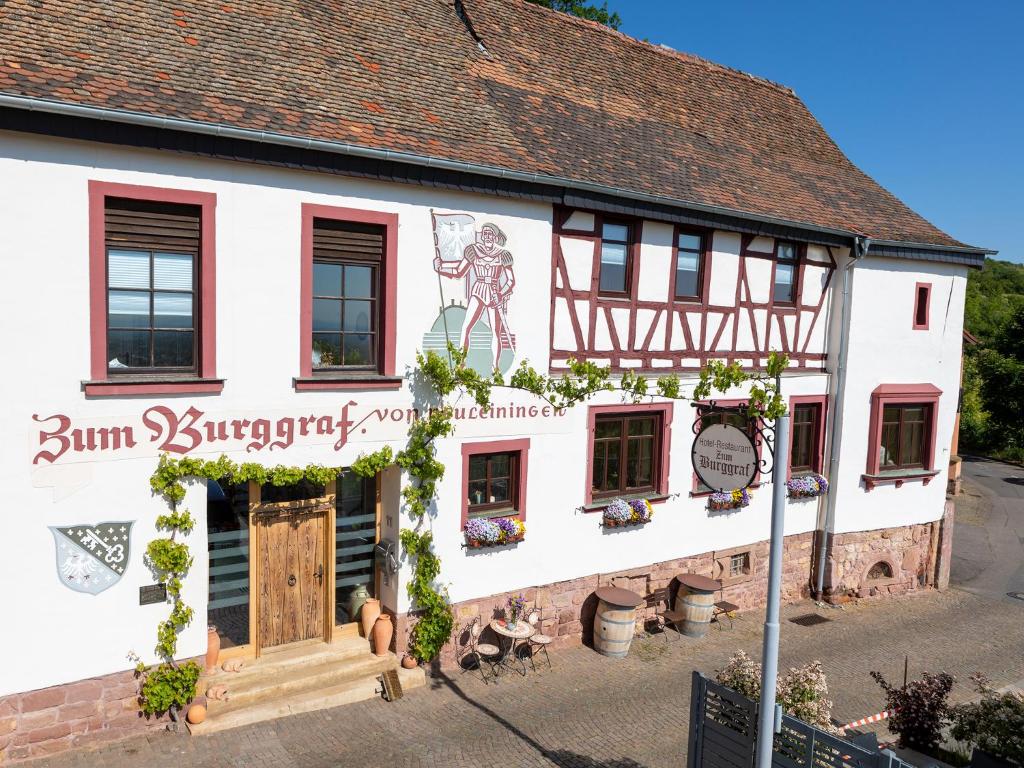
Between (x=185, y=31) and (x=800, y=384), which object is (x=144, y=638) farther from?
(x=800, y=384)

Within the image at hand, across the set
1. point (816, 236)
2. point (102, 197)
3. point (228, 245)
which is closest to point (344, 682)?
point (228, 245)

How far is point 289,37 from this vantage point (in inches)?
428

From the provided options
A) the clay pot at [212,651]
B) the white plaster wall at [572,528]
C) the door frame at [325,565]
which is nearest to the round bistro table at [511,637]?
the white plaster wall at [572,528]

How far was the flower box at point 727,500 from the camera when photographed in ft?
45.0

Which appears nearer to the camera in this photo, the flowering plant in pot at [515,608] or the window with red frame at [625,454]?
the flowering plant in pot at [515,608]

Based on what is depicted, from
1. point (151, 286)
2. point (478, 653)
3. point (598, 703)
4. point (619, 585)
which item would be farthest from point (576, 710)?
point (151, 286)

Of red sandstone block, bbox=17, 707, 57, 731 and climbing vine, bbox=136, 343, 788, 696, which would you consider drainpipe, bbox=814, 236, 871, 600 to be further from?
red sandstone block, bbox=17, 707, 57, 731

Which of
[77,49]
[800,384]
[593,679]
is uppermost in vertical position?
[77,49]

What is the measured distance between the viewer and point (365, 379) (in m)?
10.0

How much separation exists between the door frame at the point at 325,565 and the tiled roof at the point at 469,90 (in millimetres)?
4406

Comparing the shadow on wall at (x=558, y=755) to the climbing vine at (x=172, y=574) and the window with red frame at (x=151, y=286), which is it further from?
the window with red frame at (x=151, y=286)

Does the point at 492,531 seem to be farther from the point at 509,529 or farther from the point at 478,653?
the point at 478,653

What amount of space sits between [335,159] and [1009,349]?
33.8 m

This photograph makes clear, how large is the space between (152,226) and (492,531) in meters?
5.60
